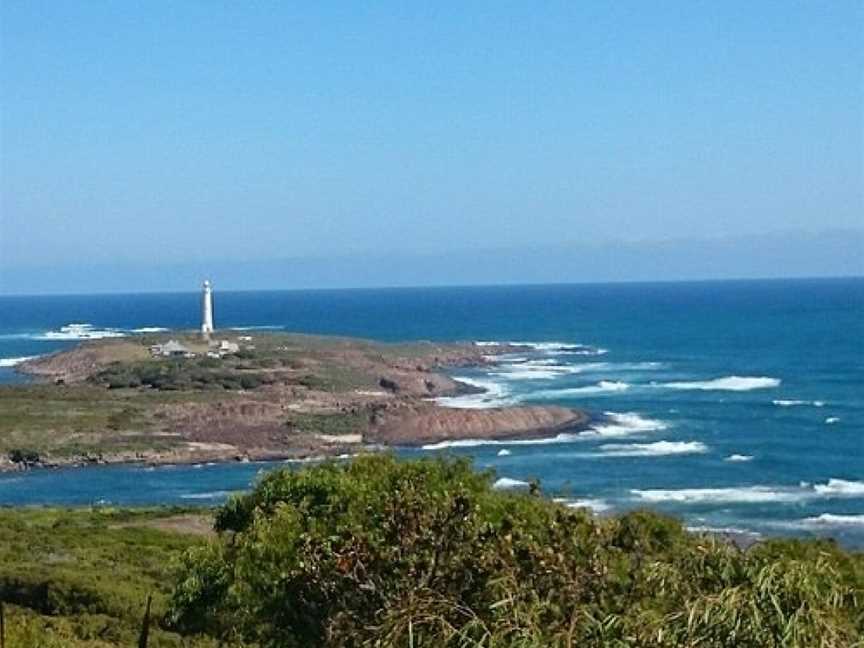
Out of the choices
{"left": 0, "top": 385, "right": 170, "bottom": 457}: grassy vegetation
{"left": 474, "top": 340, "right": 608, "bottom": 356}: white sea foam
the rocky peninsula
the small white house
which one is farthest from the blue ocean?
the small white house

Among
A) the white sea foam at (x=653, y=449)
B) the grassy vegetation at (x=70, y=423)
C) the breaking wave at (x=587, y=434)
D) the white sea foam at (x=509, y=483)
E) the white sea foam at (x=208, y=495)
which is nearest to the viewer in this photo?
the white sea foam at (x=509, y=483)

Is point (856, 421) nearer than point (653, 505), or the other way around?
point (653, 505)

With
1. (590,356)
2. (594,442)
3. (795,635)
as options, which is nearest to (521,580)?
(795,635)

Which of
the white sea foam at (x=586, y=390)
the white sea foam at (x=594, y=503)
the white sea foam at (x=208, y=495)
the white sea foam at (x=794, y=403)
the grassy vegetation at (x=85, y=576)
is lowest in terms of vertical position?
the white sea foam at (x=208, y=495)

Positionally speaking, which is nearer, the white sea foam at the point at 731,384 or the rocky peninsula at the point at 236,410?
the rocky peninsula at the point at 236,410

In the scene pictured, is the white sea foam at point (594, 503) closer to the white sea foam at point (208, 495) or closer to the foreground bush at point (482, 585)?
the white sea foam at point (208, 495)

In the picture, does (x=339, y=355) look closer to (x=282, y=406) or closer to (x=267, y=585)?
(x=282, y=406)

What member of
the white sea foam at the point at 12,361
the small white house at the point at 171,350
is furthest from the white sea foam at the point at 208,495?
the white sea foam at the point at 12,361
